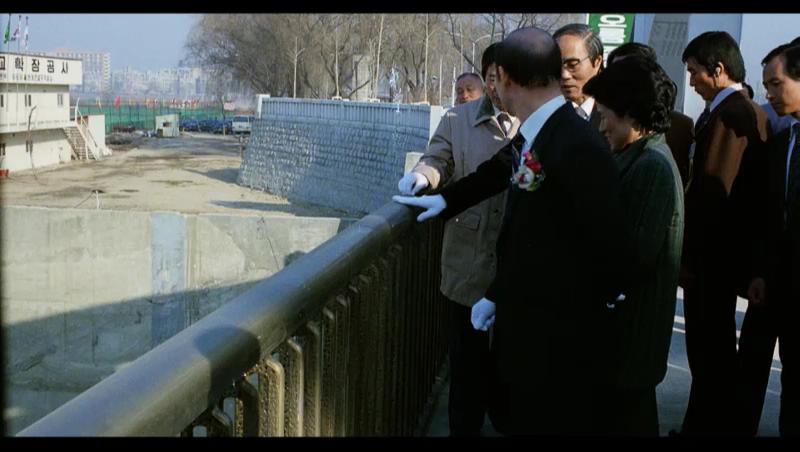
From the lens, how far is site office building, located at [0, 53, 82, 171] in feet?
142

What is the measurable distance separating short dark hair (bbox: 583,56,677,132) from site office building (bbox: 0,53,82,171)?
42.6m

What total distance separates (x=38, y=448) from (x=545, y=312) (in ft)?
4.61

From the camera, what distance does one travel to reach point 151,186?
146ft

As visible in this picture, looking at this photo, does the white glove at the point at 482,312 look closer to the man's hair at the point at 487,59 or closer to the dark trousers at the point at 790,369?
the man's hair at the point at 487,59

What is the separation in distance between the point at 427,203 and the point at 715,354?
1.40 meters

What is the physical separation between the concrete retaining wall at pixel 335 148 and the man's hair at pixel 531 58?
850 inches

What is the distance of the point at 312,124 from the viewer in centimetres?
3606

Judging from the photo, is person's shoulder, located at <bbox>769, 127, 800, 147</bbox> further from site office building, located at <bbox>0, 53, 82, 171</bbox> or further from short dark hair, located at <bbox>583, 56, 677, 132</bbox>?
site office building, located at <bbox>0, 53, 82, 171</bbox>

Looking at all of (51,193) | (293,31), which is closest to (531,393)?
(51,193)

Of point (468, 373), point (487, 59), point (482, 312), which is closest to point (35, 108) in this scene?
point (487, 59)

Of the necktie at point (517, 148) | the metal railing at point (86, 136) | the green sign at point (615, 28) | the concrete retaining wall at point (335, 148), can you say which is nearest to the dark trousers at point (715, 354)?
the necktie at point (517, 148)

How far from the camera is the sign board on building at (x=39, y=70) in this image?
143ft
